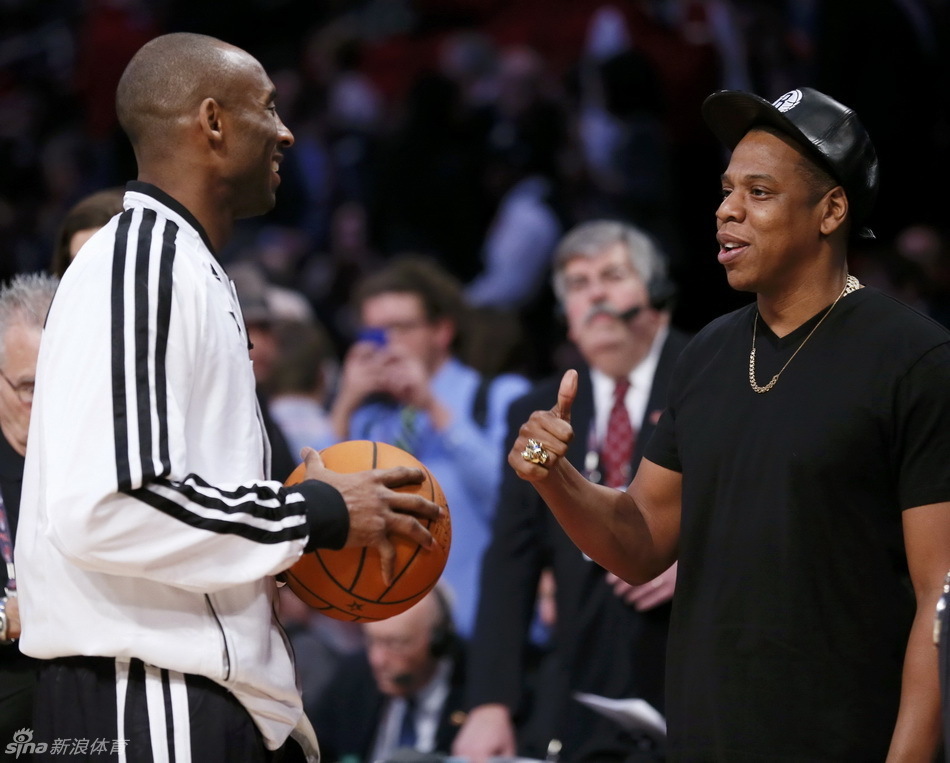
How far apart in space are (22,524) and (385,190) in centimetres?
617

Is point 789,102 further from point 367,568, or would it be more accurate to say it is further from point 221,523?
point 221,523

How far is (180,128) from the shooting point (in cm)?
279

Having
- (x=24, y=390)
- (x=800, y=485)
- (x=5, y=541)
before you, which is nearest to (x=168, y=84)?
(x=24, y=390)

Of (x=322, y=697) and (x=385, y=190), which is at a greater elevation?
(x=385, y=190)

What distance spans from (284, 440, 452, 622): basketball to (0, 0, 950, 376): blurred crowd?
338 cm

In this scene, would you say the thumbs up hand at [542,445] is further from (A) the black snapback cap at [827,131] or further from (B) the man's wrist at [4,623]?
(B) the man's wrist at [4,623]

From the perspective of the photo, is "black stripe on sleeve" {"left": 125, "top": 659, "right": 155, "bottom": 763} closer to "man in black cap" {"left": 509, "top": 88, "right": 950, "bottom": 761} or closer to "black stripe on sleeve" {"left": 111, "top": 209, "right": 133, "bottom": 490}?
"black stripe on sleeve" {"left": 111, "top": 209, "right": 133, "bottom": 490}

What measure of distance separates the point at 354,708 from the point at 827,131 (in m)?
3.26

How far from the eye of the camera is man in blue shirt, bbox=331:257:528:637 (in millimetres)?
5359

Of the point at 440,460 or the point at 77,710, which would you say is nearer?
the point at 77,710

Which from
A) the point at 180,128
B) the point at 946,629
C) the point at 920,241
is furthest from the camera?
the point at 920,241

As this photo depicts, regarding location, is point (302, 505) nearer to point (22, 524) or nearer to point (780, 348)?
point (22, 524)

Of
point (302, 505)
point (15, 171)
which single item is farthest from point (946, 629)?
point (15, 171)

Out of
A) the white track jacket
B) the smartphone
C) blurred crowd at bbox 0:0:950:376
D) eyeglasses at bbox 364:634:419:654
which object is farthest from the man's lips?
blurred crowd at bbox 0:0:950:376
